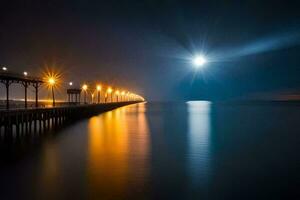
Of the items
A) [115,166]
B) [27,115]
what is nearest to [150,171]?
[115,166]

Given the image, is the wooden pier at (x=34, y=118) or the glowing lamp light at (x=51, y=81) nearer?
the wooden pier at (x=34, y=118)

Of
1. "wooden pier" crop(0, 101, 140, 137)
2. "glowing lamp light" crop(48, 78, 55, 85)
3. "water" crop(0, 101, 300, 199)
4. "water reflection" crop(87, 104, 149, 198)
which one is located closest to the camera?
"water" crop(0, 101, 300, 199)

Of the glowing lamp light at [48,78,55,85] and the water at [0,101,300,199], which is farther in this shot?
the glowing lamp light at [48,78,55,85]

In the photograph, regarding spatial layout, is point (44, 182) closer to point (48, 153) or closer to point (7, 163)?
point (7, 163)

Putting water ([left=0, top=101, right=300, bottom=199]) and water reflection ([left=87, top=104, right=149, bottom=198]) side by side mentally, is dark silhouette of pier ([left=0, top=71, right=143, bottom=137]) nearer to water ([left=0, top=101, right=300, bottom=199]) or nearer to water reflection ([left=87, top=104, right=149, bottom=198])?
water ([left=0, top=101, right=300, bottom=199])

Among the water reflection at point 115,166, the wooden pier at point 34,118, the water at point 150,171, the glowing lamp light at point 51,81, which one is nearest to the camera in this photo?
the water at point 150,171

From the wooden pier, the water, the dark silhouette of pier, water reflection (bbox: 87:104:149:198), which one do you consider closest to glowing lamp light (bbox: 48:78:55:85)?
the dark silhouette of pier

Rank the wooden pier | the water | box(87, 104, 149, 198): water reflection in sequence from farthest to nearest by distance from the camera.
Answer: the wooden pier → box(87, 104, 149, 198): water reflection → the water

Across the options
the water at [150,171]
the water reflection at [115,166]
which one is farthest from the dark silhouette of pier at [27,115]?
the water reflection at [115,166]

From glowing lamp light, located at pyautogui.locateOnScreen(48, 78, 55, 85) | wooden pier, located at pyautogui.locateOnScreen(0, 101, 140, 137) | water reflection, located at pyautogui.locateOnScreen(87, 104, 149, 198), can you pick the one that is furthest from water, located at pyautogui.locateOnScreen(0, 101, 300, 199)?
glowing lamp light, located at pyautogui.locateOnScreen(48, 78, 55, 85)

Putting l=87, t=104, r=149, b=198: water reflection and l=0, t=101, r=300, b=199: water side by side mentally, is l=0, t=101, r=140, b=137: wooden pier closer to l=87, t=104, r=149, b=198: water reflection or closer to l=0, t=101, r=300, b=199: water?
l=0, t=101, r=300, b=199: water

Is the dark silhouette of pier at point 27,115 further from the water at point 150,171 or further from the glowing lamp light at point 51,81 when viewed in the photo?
the water at point 150,171

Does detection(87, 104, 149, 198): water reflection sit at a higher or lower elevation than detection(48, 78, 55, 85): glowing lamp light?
lower

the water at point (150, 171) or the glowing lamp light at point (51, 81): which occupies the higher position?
the glowing lamp light at point (51, 81)
